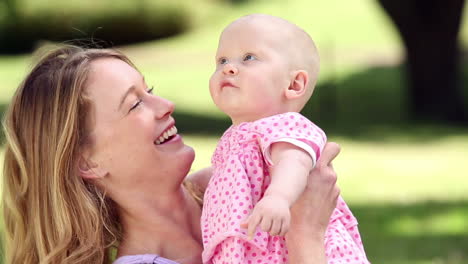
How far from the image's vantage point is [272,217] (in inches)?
93.8

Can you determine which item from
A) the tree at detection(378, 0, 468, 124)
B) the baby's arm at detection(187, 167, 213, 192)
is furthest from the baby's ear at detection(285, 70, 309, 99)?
the tree at detection(378, 0, 468, 124)

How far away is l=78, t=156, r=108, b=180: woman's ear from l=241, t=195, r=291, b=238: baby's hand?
786 millimetres

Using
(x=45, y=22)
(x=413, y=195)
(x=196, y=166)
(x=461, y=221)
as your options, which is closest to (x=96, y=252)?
(x=461, y=221)

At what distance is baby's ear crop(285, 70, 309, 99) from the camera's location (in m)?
2.85

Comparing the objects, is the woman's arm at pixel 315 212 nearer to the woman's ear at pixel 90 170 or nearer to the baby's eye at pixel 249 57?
the baby's eye at pixel 249 57

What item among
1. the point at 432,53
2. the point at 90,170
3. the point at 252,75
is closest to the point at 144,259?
the point at 90,170

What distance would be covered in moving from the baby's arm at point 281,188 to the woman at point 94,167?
228 mm

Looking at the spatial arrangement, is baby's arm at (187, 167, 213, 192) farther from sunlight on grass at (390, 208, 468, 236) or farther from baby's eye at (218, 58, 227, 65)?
sunlight on grass at (390, 208, 468, 236)

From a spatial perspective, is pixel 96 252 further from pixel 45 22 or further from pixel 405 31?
pixel 45 22

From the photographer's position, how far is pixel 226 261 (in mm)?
2766

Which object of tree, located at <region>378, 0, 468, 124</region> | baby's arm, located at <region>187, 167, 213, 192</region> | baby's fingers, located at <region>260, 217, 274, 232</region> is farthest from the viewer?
tree, located at <region>378, 0, 468, 124</region>

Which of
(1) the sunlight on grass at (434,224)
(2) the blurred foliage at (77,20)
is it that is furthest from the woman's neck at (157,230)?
(2) the blurred foliage at (77,20)

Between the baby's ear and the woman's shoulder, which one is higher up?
the baby's ear

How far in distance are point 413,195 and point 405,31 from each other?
3.66m
